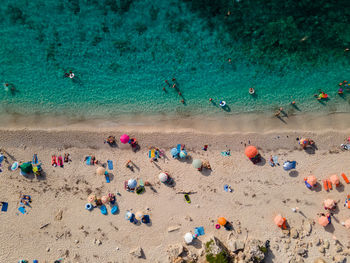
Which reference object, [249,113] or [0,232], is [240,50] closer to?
[249,113]

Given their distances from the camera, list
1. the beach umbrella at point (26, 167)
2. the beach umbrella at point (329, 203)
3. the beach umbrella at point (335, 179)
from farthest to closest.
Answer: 1. the beach umbrella at point (26, 167)
2. the beach umbrella at point (335, 179)
3. the beach umbrella at point (329, 203)

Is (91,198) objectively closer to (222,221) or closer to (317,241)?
(222,221)

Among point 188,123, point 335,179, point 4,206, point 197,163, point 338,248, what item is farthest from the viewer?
point 188,123

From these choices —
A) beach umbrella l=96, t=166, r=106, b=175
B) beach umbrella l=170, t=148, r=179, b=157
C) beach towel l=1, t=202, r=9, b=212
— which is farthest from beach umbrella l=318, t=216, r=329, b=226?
beach towel l=1, t=202, r=9, b=212

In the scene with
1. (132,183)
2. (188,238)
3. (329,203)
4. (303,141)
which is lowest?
(188,238)

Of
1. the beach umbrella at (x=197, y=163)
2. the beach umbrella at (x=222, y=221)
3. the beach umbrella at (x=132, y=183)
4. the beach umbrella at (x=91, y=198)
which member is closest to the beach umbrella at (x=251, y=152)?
the beach umbrella at (x=197, y=163)

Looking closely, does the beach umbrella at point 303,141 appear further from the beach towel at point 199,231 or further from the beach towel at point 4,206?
the beach towel at point 4,206

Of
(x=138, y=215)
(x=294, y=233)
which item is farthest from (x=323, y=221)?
(x=138, y=215)
